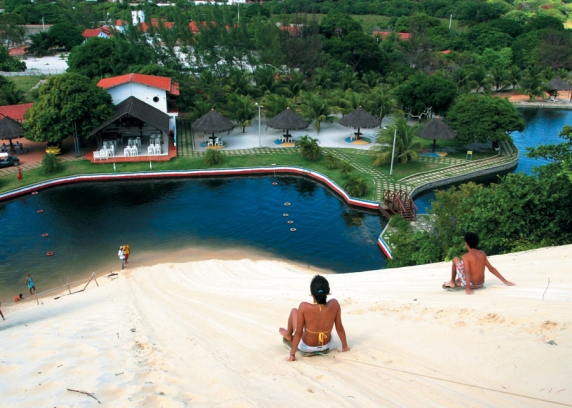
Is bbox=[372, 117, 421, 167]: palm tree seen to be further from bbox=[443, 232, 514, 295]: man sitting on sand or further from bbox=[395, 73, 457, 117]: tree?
bbox=[443, 232, 514, 295]: man sitting on sand

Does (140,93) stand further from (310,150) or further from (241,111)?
(310,150)

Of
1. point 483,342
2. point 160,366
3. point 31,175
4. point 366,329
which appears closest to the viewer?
point 483,342

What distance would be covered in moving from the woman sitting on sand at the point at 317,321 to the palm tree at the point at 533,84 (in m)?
48.2

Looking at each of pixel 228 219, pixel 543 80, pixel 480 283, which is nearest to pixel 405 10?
pixel 543 80

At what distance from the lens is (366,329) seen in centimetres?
855

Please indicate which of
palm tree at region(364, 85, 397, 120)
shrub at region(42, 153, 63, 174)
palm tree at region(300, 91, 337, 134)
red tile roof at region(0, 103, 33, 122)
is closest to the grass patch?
red tile roof at region(0, 103, 33, 122)

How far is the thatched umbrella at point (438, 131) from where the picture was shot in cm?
3222

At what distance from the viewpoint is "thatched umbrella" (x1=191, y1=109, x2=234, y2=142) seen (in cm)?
3353

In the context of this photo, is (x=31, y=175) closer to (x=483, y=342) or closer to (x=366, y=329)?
(x=366, y=329)

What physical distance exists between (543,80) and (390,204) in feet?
107

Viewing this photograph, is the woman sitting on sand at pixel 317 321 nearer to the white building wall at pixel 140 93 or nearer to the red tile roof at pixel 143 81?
the red tile roof at pixel 143 81

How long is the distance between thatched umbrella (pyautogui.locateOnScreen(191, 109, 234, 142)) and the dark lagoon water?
4.75 m

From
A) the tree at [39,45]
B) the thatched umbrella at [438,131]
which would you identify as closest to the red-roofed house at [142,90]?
the thatched umbrella at [438,131]

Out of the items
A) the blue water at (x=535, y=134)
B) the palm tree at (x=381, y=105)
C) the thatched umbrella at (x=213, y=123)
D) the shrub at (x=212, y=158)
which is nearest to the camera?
the shrub at (x=212, y=158)
